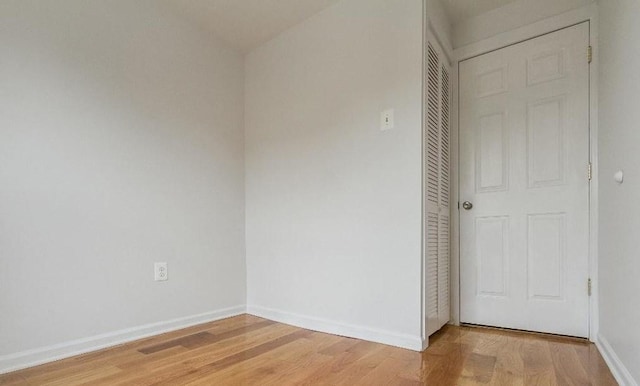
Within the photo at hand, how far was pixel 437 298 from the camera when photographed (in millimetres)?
2127

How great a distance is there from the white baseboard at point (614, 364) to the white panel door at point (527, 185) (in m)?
0.22

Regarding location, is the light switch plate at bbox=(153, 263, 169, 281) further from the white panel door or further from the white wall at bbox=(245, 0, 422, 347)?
the white panel door

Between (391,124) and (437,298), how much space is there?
108cm

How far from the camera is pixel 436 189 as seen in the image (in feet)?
7.02

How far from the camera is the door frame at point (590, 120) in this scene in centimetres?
198

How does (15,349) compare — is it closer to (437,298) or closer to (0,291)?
(0,291)

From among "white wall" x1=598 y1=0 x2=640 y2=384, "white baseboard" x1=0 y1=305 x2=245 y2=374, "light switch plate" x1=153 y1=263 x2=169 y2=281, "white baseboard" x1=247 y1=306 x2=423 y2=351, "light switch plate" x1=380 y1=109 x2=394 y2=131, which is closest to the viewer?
"white wall" x1=598 y1=0 x2=640 y2=384

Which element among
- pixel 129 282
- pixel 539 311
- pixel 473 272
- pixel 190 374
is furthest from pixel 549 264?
pixel 129 282

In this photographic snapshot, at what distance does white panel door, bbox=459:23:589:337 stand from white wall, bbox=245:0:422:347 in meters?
0.69

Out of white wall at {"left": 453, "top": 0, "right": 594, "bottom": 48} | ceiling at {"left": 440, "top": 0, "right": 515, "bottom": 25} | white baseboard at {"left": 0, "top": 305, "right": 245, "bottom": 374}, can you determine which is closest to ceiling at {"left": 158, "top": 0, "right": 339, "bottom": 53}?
ceiling at {"left": 440, "top": 0, "right": 515, "bottom": 25}

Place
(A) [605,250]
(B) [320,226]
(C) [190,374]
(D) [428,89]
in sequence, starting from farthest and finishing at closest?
1. (B) [320,226]
2. (D) [428,89]
3. (A) [605,250]
4. (C) [190,374]

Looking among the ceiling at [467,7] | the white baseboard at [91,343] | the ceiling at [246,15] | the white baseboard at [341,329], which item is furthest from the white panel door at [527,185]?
the white baseboard at [91,343]

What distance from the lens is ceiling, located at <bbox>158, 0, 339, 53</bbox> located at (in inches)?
91.0

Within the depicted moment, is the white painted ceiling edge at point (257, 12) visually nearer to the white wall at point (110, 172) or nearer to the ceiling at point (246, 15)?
the ceiling at point (246, 15)
